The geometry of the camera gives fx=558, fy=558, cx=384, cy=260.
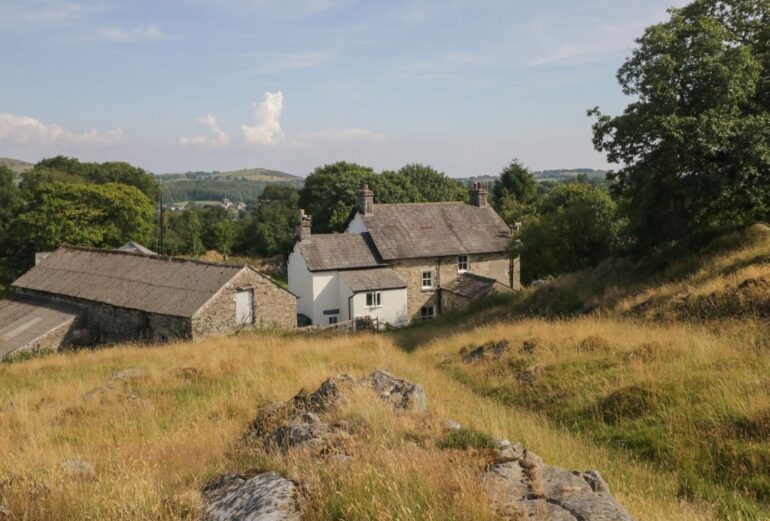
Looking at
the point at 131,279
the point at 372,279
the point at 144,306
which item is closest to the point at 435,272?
the point at 372,279

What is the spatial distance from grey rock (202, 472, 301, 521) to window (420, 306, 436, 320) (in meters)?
34.6

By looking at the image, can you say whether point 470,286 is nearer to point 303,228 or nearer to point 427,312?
point 427,312

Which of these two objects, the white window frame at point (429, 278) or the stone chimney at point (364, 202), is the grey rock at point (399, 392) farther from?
the stone chimney at point (364, 202)

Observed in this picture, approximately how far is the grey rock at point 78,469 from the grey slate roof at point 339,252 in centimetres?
3039

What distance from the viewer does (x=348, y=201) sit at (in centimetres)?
6812

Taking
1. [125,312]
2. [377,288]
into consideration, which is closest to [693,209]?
[377,288]

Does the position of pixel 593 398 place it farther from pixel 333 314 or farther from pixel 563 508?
pixel 333 314

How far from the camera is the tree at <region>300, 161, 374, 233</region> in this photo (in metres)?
66.0

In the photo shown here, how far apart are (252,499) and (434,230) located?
123 feet

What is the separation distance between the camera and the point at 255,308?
31.3 m

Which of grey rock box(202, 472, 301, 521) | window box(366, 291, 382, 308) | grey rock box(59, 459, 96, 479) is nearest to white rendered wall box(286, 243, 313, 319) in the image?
window box(366, 291, 382, 308)

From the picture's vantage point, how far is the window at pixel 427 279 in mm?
40906

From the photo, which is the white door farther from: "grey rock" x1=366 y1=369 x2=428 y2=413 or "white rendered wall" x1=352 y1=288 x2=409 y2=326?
"grey rock" x1=366 y1=369 x2=428 y2=413

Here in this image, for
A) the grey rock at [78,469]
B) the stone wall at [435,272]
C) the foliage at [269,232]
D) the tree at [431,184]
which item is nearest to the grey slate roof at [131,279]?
the stone wall at [435,272]
